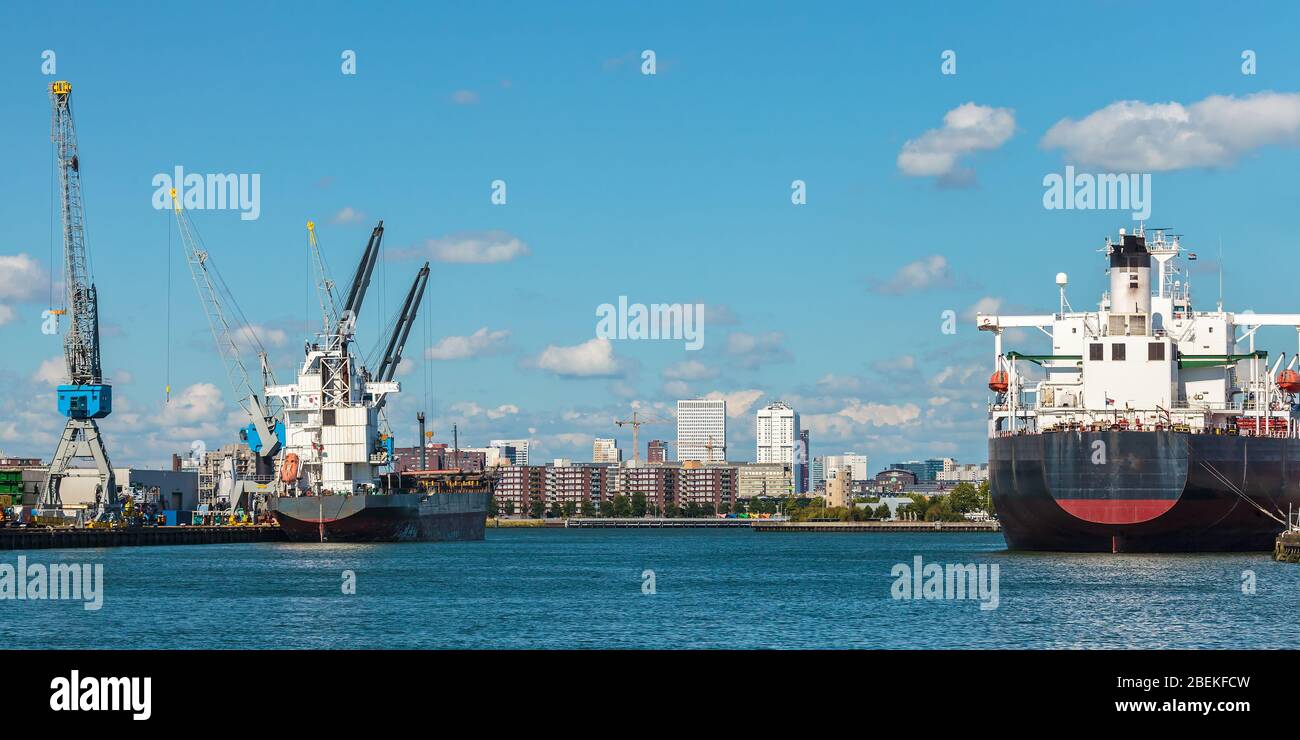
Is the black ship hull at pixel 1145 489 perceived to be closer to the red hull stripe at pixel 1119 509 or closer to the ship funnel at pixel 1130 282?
the red hull stripe at pixel 1119 509

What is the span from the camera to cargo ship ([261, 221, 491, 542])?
124875 millimetres

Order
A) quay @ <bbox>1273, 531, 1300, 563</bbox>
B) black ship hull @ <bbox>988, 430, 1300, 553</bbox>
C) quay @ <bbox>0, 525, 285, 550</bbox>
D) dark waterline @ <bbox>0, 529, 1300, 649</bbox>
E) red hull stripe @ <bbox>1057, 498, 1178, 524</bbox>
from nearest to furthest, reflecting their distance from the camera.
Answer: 1. dark waterline @ <bbox>0, 529, 1300, 649</bbox>
2. black ship hull @ <bbox>988, 430, 1300, 553</bbox>
3. red hull stripe @ <bbox>1057, 498, 1178, 524</bbox>
4. quay @ <bbox>1273, 531, 1300, 563</bbox>
5. quay @ <bbox>0, 525, 285, 550</bbox>

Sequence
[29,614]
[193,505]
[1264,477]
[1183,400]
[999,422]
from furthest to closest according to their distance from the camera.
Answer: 1. [193,505]
2. [999,422]
3. [1183,400]
4. [1264,477]
5. [29,614]

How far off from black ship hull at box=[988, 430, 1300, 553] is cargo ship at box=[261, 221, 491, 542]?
64.0m

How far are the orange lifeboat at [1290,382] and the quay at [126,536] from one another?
8554cm

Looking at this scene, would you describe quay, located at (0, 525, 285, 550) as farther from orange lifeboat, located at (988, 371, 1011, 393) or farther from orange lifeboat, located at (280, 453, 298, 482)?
orange lifeboat, located at (988, 371, 1011, 393)

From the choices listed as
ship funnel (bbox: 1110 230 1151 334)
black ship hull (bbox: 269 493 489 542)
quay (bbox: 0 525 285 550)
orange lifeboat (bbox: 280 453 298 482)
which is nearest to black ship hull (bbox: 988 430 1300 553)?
ship funnel (bbox: 1110 230 1151 334)

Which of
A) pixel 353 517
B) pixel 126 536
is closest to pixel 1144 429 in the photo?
pixel 353 517

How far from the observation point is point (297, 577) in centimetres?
7644

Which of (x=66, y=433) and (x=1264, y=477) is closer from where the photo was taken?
(x=1264, y=477)

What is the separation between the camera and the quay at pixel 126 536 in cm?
11962
